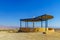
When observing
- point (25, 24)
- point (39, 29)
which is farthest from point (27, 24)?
point (39, 29)

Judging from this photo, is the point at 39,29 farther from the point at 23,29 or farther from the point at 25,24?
the point at 25,24

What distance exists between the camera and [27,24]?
28328 millimetres

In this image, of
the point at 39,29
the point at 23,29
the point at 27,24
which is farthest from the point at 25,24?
the point at 39,29

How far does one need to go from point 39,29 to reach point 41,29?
34 centimetres

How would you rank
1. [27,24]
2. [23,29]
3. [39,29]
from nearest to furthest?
[39,29] → [23,29] → [27,24]

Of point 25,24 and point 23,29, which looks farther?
point 25,24

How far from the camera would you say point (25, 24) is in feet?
96.4

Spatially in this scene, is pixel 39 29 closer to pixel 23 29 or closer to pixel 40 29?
pixel 40 29

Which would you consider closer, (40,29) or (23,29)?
(40,29)

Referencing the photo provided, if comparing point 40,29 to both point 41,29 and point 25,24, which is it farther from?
point 25,24

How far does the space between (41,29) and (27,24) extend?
23.3 ft

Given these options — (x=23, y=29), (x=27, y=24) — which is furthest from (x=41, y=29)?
(x=27, y=24)

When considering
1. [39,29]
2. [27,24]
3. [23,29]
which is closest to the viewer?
[39,29]

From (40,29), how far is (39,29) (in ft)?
0.58
